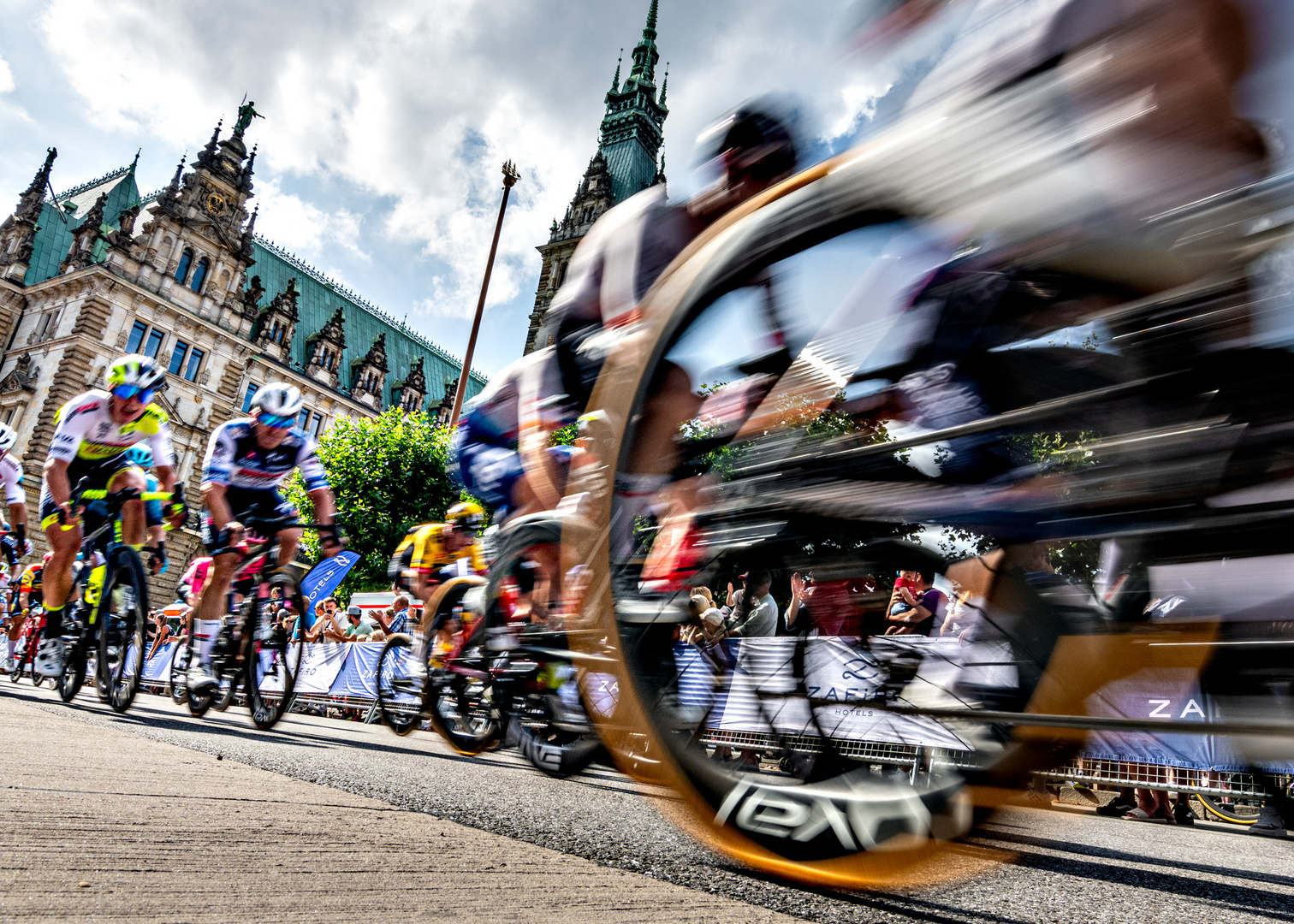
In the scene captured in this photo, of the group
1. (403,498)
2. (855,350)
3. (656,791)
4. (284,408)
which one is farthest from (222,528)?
(403,498)

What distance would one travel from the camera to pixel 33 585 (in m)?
6.45

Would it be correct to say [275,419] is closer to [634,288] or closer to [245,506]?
[245,506]

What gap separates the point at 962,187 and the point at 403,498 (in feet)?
88.4

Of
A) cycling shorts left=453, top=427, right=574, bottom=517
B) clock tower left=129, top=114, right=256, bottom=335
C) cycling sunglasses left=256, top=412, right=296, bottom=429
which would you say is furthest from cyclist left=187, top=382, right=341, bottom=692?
clock tower left=129, top=114, right=256, bottom=335

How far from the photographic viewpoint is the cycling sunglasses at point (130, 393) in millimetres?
4695

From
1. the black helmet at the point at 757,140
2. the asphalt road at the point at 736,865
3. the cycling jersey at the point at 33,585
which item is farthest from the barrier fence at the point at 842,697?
the cycling jersey at the point at 33,585

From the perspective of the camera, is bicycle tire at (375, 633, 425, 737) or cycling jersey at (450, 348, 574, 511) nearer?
cycling jersey at (450, 348, 574, 511)

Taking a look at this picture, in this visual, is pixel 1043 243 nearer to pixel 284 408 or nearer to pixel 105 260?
pixel 284 408

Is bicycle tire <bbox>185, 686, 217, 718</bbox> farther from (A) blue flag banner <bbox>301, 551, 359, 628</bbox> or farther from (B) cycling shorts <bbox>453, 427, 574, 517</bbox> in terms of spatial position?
(B) cycling shorts <bbox>453, 427, 574, 517</bbox>

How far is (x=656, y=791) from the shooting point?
5.07ft

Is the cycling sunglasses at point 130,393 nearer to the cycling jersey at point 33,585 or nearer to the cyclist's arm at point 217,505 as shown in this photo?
the cyclist's arm at point 217,505

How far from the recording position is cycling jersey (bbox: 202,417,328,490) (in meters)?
4.64

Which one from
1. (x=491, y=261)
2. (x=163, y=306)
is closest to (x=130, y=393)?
(x=491, y=261)

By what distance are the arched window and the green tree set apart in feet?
Result: 50.5
